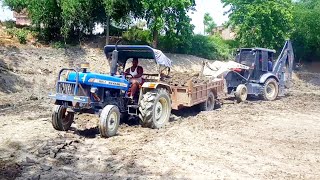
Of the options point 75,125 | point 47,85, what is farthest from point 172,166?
point 47,85

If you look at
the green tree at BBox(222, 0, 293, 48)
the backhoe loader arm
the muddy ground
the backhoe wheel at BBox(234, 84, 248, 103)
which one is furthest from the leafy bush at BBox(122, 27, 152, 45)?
the muddy ground

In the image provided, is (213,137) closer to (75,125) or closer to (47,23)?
(75,125)

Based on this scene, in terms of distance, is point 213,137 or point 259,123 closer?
point 213,137

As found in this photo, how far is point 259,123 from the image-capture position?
1074 centimetres

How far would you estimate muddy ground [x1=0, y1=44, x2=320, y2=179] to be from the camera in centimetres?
632

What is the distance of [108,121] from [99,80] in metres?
0.98

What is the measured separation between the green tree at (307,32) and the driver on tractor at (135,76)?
23.5 metres

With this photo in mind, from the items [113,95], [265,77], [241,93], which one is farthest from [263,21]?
[113,95]

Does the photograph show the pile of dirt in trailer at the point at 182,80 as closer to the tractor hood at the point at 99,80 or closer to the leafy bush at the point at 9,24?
the tractor hood at the point at 99,80

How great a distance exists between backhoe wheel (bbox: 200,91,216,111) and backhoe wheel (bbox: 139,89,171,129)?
2550mm

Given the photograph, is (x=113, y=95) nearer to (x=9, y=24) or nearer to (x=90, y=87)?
(x=90, y=87)

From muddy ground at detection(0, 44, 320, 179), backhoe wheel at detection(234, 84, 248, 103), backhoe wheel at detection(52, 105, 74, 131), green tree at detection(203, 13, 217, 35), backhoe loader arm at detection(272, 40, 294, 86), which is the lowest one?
muddy ground at detection(0, 44, 320, 179)

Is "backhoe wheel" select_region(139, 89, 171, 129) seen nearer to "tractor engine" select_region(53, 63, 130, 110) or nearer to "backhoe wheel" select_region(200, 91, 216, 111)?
"tractor engine" select_region(53, 63, 130, 110)

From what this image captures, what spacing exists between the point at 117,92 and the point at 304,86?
19.3m
